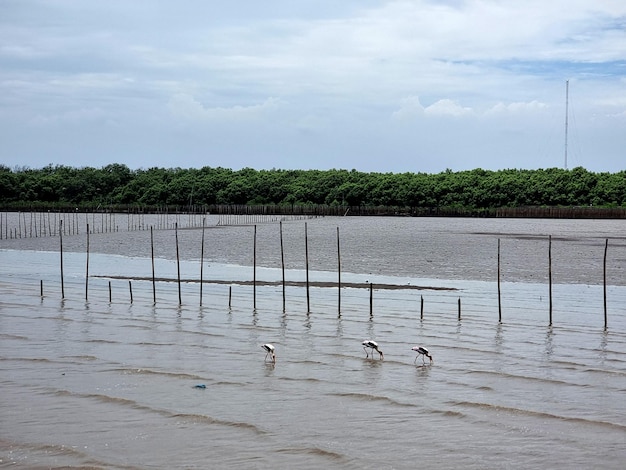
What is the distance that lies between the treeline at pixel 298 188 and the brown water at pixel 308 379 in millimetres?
79847

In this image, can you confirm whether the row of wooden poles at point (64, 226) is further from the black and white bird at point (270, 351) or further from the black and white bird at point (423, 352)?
the black and white bird at point (423, 352)

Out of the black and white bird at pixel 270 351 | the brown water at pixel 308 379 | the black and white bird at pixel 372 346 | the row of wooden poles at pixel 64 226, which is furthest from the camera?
the row of wooden poles at pixel 64 226

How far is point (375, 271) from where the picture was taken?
2789cm

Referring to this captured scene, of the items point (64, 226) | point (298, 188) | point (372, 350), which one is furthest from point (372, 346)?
point (298, 188)

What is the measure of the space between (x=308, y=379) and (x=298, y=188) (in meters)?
104

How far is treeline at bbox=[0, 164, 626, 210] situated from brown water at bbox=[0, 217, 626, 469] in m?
79.8

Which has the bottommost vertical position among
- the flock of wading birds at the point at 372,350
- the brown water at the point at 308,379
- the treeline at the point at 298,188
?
the brown water at the point at 308,379

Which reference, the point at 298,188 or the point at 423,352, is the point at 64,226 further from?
the point at 423,352

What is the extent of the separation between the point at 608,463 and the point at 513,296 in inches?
517

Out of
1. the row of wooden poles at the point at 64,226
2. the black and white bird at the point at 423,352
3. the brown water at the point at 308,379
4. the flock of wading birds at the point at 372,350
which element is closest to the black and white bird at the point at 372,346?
the flock of wading birds at the point at 372,350

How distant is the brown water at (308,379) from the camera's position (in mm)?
7863

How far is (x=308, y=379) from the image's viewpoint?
35.6ft

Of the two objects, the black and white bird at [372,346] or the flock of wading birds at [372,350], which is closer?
the flock of wading birds at [372,350]

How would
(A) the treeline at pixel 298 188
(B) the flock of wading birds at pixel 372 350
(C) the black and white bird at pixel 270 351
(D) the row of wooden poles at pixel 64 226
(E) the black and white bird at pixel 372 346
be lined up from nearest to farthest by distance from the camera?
1. (C) the black and white bird at pixel 270 351
2. (B) the flock of wading birds at pixel 372 350
3. (E) the black and white bird at pixel 372 346
4. (D) the row of wooden poles at pixel 64 226
5. (A) the treeline at pixel 298 188
